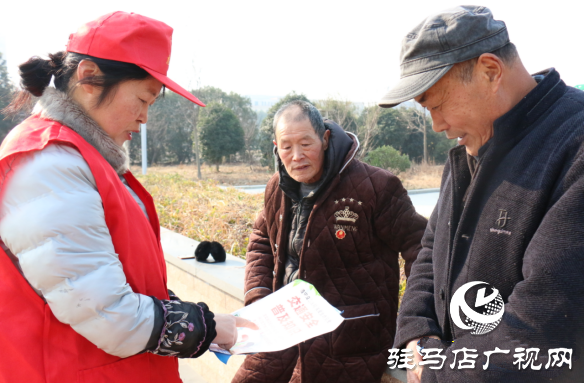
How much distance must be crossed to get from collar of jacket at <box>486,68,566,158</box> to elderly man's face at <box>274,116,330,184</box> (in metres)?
1.25

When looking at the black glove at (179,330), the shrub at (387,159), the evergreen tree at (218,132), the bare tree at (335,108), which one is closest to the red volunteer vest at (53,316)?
the black glove at (179,330)

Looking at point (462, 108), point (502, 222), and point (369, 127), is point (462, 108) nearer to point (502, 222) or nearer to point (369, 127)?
point (502, 222)

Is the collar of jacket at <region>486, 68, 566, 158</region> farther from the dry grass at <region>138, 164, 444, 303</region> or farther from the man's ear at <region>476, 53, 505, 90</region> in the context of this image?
the dry grass at <region>138, 164, 444, 303</region>

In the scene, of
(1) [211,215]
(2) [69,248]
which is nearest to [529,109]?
(2) [69,248]

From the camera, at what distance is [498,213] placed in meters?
1.36

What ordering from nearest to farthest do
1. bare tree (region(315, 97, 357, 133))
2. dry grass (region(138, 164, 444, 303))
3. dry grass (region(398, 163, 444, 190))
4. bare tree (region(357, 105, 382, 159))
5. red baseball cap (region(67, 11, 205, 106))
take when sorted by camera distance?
1. red baseball cap (region(67, 11, 205, 106))
2. dry grass (region(138, 164, 444, 303))
3. bare tree (region(357, 105, 382, 159))
4. dry grass (region(398, 163, 444, 190))
5. bare tree (region(315, 97, 357, 133))

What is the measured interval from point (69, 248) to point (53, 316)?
254 millimetres

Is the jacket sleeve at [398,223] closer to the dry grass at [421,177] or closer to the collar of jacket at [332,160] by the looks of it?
the collar of jacket at [332,160]

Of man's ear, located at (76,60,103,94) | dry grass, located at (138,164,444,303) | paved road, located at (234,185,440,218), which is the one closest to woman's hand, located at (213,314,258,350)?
man's ear, located at (76,60,103,94)

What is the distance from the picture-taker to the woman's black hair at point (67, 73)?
148cm

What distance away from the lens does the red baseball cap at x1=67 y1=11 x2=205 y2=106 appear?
1.46 meters

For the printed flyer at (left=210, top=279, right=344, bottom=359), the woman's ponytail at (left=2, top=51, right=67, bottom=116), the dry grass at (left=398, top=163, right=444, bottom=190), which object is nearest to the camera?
the woman's ponytail at (left=2, top=51, right=67, bottom=116)

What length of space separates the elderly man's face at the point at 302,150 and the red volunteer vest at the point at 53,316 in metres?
1.21

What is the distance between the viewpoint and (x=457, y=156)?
1674mm
